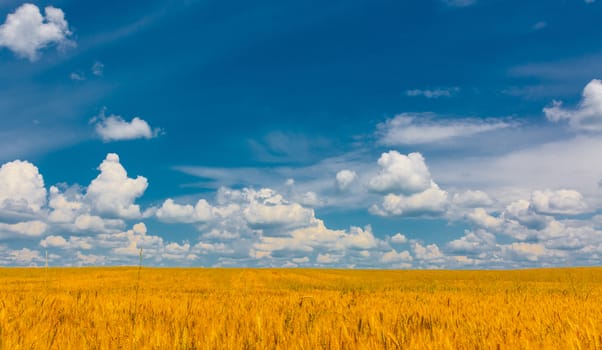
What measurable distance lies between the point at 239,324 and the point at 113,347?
4.23ft

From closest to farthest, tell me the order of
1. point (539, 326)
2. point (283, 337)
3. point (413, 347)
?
1. point (413, 347)
2. point (283, 337)
3. point (539, 326)

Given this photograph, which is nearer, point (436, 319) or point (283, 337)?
point (283, 337)

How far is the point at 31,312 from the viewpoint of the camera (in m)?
5.01

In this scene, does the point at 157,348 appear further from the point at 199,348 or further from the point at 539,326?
the point at 539,326

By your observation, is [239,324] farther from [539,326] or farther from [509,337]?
[539,326]

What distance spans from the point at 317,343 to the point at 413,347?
625 millimetres

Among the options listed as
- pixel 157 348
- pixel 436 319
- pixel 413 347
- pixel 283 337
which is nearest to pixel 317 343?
pixel 283 337

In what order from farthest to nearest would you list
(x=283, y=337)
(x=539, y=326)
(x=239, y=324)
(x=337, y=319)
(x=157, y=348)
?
(x=337, y=319) < (x=239, y=324) < (x=539, y=326) < (x=283, y=337) < (x=157, y=348)

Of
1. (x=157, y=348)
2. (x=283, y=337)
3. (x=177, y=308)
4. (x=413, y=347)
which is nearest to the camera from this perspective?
(x=413, y=347)

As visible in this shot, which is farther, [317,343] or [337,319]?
[337,319]

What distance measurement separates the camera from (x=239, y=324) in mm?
4305

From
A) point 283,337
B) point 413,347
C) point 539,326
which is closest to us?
point 413,347

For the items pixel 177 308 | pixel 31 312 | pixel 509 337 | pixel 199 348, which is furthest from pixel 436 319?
pixel 31 312

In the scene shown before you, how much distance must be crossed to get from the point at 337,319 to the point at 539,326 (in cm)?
178
